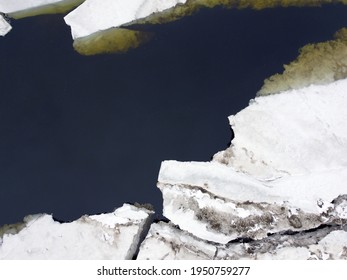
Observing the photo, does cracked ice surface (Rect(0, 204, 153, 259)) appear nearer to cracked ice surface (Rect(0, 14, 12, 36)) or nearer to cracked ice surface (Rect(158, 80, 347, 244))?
cracked ice surface (Rect(158, 80, 347, 244))

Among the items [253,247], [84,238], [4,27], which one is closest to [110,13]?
[4,27]

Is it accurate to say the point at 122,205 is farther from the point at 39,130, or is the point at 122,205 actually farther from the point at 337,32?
the point at 337,32

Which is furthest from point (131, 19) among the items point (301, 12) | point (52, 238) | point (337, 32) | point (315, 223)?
point (315, 223)

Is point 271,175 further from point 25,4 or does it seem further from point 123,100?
point 25,4

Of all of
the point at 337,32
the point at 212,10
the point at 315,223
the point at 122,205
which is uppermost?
the point at 212,10

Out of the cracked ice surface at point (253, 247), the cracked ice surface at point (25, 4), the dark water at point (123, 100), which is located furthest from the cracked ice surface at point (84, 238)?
the cracked ice surface at point (25, 4)

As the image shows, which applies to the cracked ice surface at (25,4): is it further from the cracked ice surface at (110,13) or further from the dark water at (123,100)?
the cracked ice surface at (110,13)
